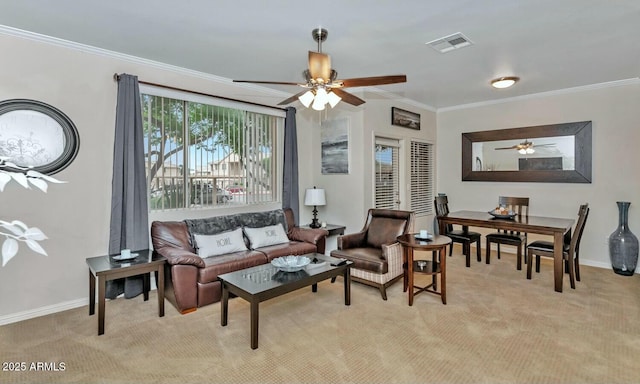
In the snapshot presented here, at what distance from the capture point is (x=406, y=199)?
19.3ft

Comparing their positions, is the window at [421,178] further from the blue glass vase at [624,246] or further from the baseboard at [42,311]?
the baseboard at [42,311]

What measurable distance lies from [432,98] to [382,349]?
4.39 meters

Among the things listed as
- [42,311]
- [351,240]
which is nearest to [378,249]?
[351,240]

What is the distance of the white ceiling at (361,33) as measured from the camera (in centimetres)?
271

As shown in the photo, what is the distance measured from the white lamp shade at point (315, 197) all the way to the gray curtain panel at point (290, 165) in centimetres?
19

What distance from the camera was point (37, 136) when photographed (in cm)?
323

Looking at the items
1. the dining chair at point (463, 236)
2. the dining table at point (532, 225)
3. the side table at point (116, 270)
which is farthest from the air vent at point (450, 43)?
the side table at point (116, 270)

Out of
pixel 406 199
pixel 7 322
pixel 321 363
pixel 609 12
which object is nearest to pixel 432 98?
pixel 406 199

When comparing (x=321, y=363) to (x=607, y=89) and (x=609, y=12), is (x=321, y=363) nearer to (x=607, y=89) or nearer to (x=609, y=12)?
(x=609, y=12)

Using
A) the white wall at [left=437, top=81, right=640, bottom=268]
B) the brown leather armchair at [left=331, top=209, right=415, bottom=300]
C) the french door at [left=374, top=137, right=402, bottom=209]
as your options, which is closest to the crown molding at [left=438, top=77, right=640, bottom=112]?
the white wall at [left=437, top=81, right=640, bottom=268]

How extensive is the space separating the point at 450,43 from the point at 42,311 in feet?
15.7

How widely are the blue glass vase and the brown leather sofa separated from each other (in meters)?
3.90

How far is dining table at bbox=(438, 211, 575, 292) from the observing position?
3.80m

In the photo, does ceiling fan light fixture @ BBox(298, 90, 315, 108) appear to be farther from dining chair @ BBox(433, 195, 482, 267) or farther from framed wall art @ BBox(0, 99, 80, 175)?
dining chair @ BBox(433, 195, 482, 267)
